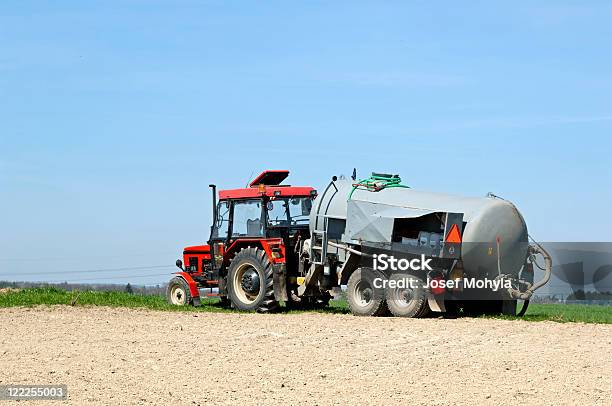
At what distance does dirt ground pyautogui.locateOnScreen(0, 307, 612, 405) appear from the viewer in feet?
39.3

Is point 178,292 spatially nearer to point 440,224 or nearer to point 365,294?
point 365,294

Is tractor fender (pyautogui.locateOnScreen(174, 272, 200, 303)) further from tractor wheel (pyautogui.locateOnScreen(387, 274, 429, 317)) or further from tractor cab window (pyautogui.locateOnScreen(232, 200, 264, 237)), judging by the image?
tractor wheel (pyautogui.locateOnScreen(387, 274, 429, 317))

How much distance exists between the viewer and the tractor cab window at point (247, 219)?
2300cm

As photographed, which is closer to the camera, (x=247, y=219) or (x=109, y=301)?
(x=247, y=219)

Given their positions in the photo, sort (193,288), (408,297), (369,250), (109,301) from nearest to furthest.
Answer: (408,297) < (369,250) < (193,288) < (109,301)

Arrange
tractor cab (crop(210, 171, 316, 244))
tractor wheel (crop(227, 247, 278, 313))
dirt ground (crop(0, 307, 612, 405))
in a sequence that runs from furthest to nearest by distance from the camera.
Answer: tractor cab (crop(210, 171, 316, 244))
tractor wheel (crop(227, 247, 278, 313))
dirt ground (crop(0, 307, 612, 405))

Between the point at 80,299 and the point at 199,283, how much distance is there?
3685 mm

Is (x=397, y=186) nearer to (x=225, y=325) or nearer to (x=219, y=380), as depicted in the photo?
(x=225, y=325)

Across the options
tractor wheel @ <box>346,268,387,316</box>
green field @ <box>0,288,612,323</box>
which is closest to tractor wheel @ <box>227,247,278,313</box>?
green field @ <box>0,288,612,323</box>

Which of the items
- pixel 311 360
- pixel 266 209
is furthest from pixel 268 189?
pixel 311 360

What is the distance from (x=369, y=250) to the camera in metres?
21.1

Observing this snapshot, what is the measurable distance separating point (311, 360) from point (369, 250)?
264 inches

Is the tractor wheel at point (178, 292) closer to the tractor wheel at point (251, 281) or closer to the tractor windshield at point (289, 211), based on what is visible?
the tractor wheel at point (251, 281)

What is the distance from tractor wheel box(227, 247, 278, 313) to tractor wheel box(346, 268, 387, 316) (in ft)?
6.48
